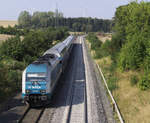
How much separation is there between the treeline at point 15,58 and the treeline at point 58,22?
367 feet

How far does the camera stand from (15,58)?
93.3 ft

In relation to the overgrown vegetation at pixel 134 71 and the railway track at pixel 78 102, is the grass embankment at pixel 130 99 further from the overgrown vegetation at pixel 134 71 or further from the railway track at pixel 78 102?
the railway track at pixel 78 102

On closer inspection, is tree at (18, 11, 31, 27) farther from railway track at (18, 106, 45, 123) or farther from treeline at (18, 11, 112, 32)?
railway track at (18, 106, 45, 123)

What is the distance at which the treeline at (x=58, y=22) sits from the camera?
15150 cm

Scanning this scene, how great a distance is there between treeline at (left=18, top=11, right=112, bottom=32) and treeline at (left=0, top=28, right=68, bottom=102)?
111936 mm

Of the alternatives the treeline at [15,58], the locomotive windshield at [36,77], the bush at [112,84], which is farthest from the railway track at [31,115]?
the bush at [112,84]

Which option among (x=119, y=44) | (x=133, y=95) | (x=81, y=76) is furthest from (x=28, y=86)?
(x=119, y=44)

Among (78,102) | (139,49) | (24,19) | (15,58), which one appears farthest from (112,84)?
(24,19)

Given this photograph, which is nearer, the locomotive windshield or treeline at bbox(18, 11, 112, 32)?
the locomotive windshield

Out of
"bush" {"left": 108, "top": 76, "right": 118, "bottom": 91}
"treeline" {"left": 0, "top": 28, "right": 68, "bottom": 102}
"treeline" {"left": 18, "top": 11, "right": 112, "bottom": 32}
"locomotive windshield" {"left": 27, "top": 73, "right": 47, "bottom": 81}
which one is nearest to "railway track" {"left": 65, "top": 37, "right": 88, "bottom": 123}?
"bush" {"left": 108, "top": 76, "right": 118, "bottom": 91}

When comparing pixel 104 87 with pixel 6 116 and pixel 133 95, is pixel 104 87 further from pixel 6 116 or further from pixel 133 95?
pixel 6 116

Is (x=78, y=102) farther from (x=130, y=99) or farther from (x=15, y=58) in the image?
(x=15, y=58)

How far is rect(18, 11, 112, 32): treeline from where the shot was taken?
497 ft

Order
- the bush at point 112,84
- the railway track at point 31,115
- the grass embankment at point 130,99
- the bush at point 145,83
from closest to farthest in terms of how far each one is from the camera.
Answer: the railway track at point 31,115 → the grass embankment at point 130,99 → the bush at point 145,83 → the bush at point 112,84
